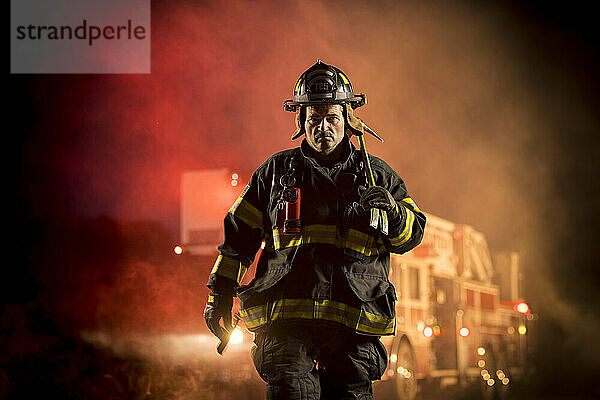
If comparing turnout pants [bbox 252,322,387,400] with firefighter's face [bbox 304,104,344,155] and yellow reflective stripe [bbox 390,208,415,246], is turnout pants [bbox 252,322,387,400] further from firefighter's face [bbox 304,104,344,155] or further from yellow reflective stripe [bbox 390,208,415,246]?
firefighter's face [bbox 304,104,344,155]

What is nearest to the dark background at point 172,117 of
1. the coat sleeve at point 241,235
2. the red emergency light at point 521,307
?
the red emergency light at point 521,307

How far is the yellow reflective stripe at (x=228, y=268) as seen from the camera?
341 centimetres

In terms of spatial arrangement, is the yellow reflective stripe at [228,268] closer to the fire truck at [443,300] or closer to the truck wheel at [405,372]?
the fire truck at [443,300]

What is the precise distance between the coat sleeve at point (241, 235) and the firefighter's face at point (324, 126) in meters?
0.30

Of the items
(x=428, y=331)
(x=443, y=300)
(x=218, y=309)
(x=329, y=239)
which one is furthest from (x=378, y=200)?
(x=443, y=300)

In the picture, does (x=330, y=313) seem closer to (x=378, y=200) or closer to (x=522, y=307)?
(x=378, y=200)

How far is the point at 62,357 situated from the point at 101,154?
251 cm

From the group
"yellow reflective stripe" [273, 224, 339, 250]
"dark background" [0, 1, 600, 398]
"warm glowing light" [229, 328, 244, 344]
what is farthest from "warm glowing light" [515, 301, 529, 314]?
"yellow reflective stripe" [273, 224, 339, 250]

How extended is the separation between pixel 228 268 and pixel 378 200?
2.54 ft

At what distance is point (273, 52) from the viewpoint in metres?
9.77

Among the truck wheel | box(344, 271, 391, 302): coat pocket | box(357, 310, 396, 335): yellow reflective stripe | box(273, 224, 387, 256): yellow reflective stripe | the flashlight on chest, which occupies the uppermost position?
the flashlight on chest

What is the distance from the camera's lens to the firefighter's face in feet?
11.1

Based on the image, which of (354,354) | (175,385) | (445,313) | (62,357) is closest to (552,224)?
(445,313)

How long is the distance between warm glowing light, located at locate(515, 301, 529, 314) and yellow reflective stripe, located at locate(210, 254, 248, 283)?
985 cm
